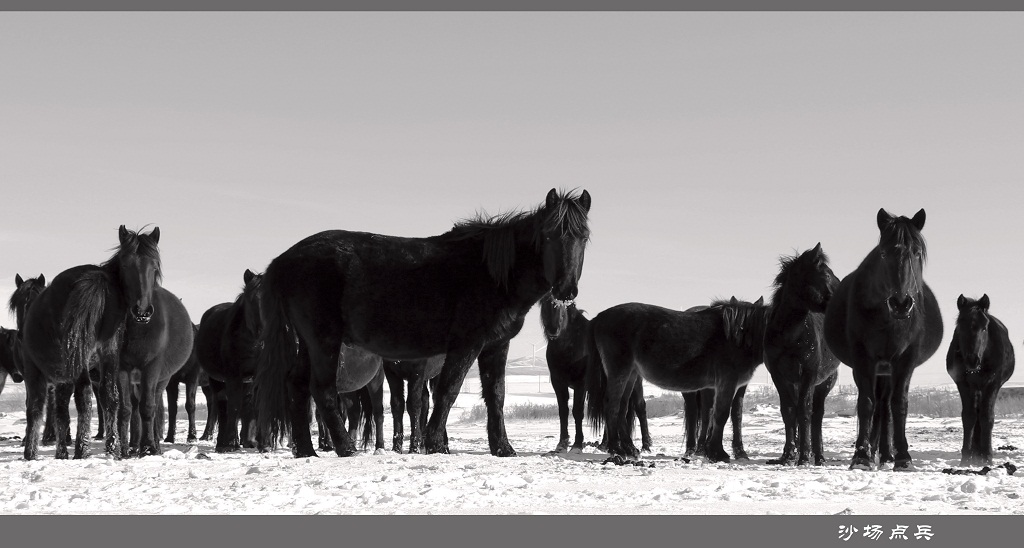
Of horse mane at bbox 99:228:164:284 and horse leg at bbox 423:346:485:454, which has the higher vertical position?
horse mane at bbox 99:228:164:284

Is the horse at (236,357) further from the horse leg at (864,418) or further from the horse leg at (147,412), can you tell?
the horse leg at (864,418)

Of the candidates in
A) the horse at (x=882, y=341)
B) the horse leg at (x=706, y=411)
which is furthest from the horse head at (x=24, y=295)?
the horse at (x=882, y=341)

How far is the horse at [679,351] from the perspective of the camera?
12773 mm

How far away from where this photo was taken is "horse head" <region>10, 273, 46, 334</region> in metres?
14.6

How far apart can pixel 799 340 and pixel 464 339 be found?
13.2 ft

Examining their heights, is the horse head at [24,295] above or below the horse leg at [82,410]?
above

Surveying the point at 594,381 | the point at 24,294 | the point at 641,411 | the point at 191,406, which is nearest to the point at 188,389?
the point at 191,406

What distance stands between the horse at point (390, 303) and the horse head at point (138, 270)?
186cm

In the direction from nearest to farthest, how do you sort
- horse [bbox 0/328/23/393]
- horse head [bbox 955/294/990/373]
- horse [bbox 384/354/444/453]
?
1. horse head [bbox 955/294/990/373]
2. horse [bbox 384/354/444/453]
3. horse [bbox 0/328/23/393]

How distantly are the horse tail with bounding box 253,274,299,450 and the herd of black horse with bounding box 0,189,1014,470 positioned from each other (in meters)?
0.02

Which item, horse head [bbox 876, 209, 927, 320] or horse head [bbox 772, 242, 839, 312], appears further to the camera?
horse head [bbox 772, 242, 839, 312]

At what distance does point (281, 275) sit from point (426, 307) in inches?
53.5

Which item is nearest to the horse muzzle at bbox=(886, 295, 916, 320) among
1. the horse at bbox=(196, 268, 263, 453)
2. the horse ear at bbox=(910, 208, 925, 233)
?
A: the horse ear at bbox=(910, 208, 925, 233)

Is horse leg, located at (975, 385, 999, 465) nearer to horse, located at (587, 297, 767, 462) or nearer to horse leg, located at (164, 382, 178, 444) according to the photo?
horse, located at (587, 297, 767, 462)
